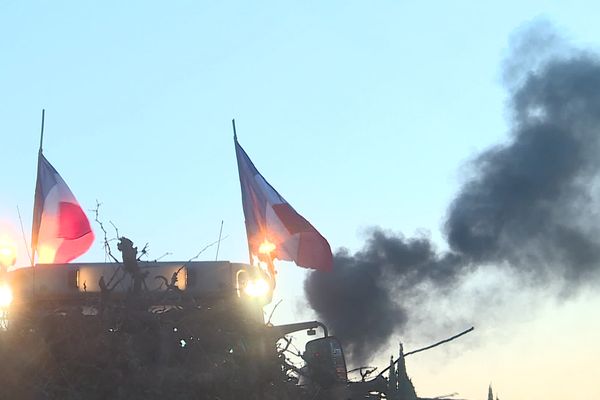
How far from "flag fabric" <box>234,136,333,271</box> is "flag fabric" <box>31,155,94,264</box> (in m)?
2.75

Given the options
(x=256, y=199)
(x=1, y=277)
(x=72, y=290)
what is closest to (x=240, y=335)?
(x=72, y=290)

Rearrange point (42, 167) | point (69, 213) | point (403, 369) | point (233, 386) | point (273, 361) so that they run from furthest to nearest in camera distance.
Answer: point (42, 167), point (69, 213), point (403, 369), point (273, 361), point (233, 386)

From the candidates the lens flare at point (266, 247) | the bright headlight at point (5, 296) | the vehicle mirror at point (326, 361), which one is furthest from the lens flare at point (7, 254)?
the lens flare at point (266, 247)

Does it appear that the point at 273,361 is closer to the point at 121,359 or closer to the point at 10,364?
the point at 121,359

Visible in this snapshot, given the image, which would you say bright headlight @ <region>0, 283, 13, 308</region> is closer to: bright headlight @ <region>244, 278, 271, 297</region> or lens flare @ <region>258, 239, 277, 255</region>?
bright headlight @ <region>244, 278, 271, 297</region>

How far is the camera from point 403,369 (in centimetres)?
752

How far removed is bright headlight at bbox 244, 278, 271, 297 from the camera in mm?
8195

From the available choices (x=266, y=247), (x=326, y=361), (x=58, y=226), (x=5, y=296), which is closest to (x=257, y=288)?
(x=326, y=361)

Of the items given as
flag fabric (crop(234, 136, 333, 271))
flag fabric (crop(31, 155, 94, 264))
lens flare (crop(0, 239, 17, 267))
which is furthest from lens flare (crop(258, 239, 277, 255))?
lens flare (crop(0, 239, 17, 267))

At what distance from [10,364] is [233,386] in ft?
4.40

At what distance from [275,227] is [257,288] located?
20.3 ft

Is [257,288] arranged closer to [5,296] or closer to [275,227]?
[5,296]

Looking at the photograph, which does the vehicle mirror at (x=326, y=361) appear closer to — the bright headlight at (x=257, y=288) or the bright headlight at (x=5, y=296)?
the bright headlight at (x=257, y=288)

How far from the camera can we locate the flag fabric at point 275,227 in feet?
42.2
